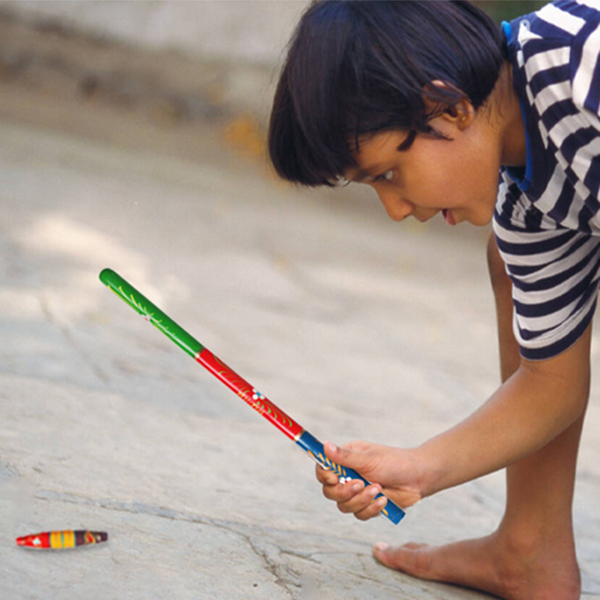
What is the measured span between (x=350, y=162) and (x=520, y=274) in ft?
0.91

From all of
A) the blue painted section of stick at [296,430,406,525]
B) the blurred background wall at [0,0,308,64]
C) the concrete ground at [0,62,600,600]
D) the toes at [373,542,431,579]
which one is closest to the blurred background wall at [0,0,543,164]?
the blurred background wall at [0,0,308,64]

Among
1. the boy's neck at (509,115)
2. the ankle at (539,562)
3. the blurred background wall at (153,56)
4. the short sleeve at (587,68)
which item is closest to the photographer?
the short sleeve at (587,68)

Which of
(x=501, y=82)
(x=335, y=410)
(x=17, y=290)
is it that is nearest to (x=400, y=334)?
(x=335, y=410)

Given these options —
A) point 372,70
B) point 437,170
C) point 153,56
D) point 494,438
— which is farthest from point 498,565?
point 153,56

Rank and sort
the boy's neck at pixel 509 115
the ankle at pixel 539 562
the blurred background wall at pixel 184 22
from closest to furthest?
the boy's neck at pixel 509 115
the ankle at pixel 539 562
the blurred background wall at pixel 184 22

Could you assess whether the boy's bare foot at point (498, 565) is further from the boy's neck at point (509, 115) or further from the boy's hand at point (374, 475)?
the boy's neck at point (509, 115)

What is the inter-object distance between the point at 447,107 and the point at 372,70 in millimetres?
88

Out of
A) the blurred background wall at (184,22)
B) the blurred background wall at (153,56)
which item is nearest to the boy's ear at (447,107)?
the blurred background wall at (153,56)

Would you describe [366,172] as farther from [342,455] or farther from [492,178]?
[342,455]

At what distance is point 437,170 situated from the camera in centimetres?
96

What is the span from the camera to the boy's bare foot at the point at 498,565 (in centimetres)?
Result: 115

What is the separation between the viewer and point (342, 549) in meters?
1.21

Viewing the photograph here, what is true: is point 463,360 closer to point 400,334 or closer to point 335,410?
point 400,334

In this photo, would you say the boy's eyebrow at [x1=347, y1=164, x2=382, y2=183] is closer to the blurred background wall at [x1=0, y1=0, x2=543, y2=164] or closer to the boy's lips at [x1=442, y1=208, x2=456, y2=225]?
the boy's lips at [x1=442, y1=208, x2=456, y2=225]
